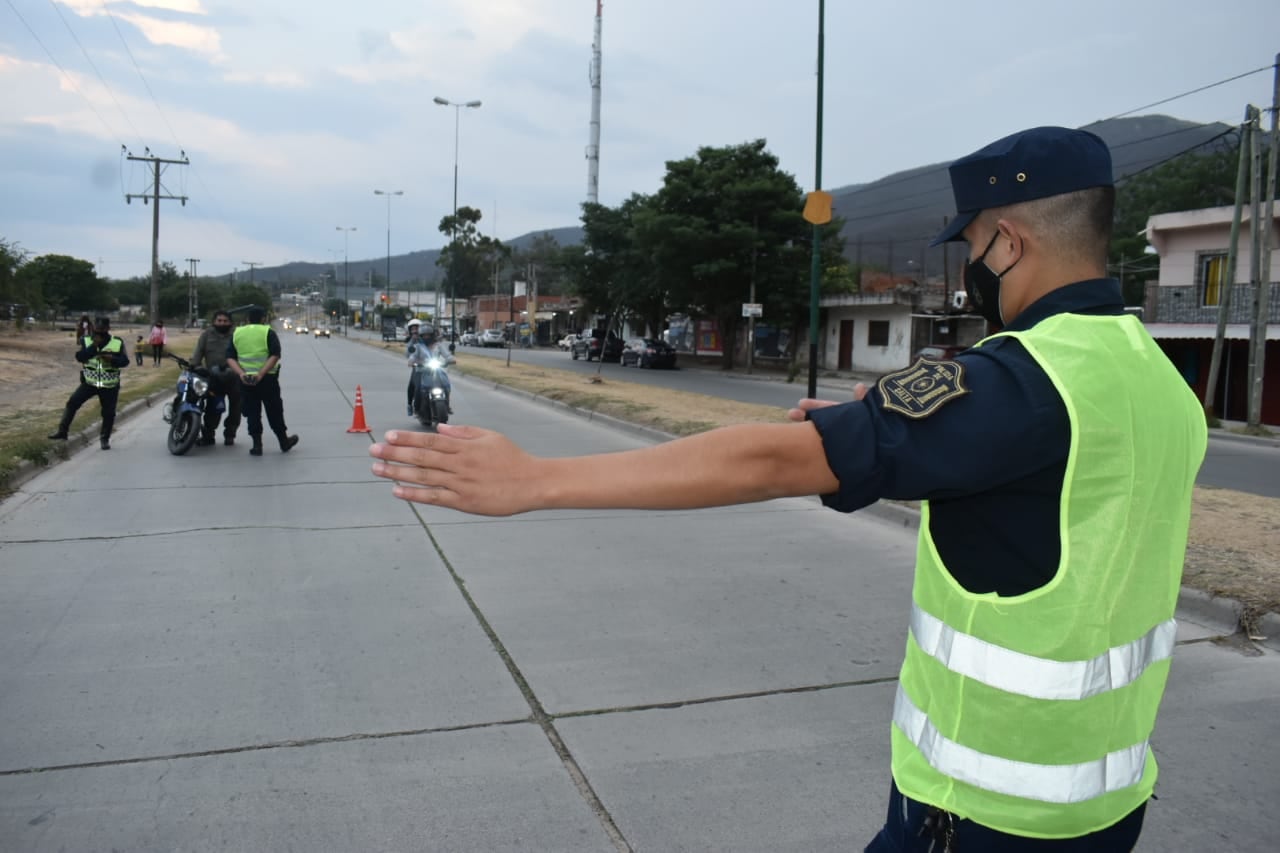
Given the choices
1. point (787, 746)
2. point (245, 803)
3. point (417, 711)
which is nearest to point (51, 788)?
point (245, 803)

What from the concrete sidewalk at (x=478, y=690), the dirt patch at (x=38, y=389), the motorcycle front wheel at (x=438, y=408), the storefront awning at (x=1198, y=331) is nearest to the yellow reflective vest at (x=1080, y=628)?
the concrete sidewalk at (x=478, y=690)

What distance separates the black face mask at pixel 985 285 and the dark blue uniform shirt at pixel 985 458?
0.92 ft

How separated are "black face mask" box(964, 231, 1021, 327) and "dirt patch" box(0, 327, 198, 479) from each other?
9735 mm

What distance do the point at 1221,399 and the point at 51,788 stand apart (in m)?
27.2

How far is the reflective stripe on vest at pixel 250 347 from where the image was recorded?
37.6ft

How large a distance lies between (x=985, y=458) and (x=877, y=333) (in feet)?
129

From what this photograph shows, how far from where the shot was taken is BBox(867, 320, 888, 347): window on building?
3897 centimetres

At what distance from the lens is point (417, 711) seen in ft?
13.3

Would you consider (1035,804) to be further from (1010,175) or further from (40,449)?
(40,449)

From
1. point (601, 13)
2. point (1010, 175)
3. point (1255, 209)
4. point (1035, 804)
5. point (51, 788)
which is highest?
point (601, 13)

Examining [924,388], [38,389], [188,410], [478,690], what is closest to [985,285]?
[924,388]

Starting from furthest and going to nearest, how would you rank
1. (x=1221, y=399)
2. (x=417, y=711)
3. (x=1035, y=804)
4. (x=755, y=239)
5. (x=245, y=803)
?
(x=755, y=239), (x=1221, y=399), (x=417, y=711), (x=245, y=803), (x=1035, y=804)

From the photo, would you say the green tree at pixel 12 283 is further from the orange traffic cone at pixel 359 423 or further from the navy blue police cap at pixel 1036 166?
the navy blue police cap at pixel 1036 166

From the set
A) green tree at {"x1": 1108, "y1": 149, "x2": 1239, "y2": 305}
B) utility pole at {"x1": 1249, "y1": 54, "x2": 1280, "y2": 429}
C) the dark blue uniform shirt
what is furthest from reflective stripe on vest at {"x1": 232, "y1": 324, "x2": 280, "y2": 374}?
green tree at {"x1": 1108, "y1": 149, "x2": 1239, "y2": 305}
